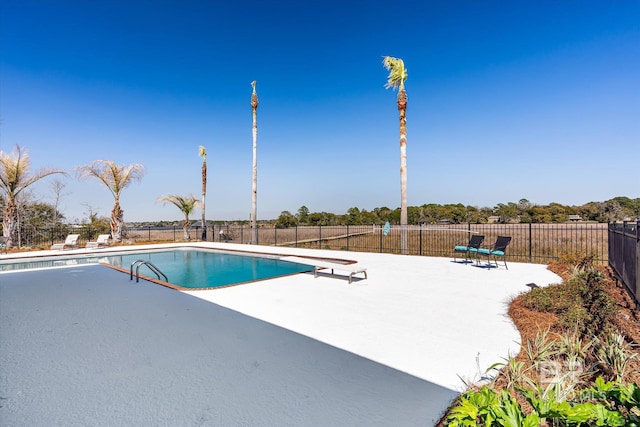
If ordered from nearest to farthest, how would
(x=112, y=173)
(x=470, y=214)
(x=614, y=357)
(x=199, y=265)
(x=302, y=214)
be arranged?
(x=614, y=357) < (x=199, y=265) < (x=112, y=173) < (x=470, y=214) < (x=302, y=214)

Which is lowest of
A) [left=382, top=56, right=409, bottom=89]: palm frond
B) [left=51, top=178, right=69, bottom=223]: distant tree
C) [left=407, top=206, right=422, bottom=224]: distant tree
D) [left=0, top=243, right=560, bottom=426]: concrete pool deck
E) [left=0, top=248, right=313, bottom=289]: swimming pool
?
[left=0, top=248, right=313, bottom=289]: swimming pool

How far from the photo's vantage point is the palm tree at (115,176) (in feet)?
51.5

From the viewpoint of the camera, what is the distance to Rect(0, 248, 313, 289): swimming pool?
8.40 meters

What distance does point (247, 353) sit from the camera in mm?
2924

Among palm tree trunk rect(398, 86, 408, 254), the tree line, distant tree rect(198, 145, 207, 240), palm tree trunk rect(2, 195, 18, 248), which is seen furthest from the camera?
the tree line

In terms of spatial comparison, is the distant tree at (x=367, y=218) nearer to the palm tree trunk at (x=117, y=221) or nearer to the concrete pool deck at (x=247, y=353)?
the palm tree trunk at (x=117, y=221)

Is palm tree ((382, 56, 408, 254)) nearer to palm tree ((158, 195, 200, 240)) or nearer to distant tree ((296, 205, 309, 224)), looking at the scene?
palm tree ((158, 195, 200, 240))

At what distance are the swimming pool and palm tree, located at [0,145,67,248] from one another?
172 inches

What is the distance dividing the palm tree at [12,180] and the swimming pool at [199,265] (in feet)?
14.3

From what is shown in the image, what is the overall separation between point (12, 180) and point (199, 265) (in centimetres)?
1029

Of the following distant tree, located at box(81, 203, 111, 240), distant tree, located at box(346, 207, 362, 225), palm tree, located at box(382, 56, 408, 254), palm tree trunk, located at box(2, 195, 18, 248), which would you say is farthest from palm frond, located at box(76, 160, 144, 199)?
distant tree, located at box(346, 207, 362, 225)

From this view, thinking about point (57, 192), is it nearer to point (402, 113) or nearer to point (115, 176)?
point (115, 176)

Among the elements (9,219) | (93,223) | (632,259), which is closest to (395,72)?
(632,259)

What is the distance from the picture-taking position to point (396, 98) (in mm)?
12211
